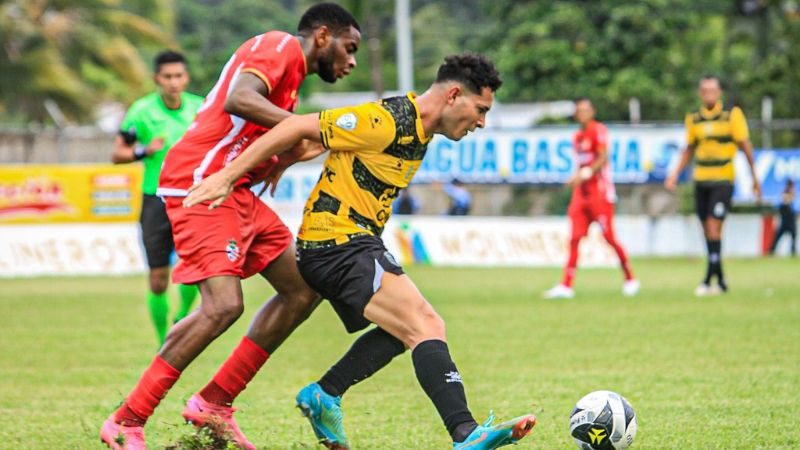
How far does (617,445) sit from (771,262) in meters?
18.5

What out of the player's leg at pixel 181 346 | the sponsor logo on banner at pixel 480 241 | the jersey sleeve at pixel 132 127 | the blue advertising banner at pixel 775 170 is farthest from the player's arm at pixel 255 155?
the blue advertising banner at pixel 775 170

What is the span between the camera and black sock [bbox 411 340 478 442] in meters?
5.57

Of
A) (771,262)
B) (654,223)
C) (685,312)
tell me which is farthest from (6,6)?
(685,312)

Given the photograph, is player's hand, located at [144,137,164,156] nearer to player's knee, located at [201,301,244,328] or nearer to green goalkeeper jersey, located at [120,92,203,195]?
green goalkeeper jersey, located at [120,92,203,195]

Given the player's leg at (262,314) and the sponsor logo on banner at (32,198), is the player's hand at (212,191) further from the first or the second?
the sponsor logo on banner at (32,198)

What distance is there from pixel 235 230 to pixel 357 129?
2.92 ft

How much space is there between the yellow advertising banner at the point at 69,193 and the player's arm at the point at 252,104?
1806 cm

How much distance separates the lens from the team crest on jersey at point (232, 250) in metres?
6.25

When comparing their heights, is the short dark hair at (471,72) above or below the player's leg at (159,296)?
above

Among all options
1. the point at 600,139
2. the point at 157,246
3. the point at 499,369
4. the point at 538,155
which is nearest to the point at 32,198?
the point at 538,155

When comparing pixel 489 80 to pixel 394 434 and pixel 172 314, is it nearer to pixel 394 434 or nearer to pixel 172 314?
pixel 394 434

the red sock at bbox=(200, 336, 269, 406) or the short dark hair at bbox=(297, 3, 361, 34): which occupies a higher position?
the short dark hair at bbox=(297, 3, 361, 34)

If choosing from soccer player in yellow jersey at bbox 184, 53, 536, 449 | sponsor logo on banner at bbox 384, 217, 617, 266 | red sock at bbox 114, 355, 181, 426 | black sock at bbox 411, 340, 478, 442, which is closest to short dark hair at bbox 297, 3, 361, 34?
soccer player in yellow jersey at bbox 184, 53, 536, 449

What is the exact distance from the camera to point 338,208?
596 cm
